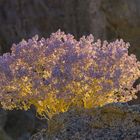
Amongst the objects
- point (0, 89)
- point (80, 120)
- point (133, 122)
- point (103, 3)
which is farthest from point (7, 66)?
point (103, 3)

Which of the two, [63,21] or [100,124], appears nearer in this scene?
[100,124]

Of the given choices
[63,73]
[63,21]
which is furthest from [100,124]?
[63,21]

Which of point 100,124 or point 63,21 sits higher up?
point 63,21

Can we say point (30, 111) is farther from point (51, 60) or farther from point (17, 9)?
point (51, 60)

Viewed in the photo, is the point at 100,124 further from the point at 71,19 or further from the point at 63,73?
the point at 71,19

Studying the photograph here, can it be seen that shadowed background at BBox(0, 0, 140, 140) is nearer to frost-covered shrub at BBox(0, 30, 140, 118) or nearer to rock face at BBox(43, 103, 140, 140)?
frost-covered shrub at BBox(0, 30, 140, 118)

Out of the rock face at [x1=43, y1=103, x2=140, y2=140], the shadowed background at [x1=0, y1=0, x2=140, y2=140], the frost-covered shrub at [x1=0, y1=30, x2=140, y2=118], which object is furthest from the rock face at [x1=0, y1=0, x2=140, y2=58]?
the rock face at [x1=43, y1=103, x2=140, y2=140]
